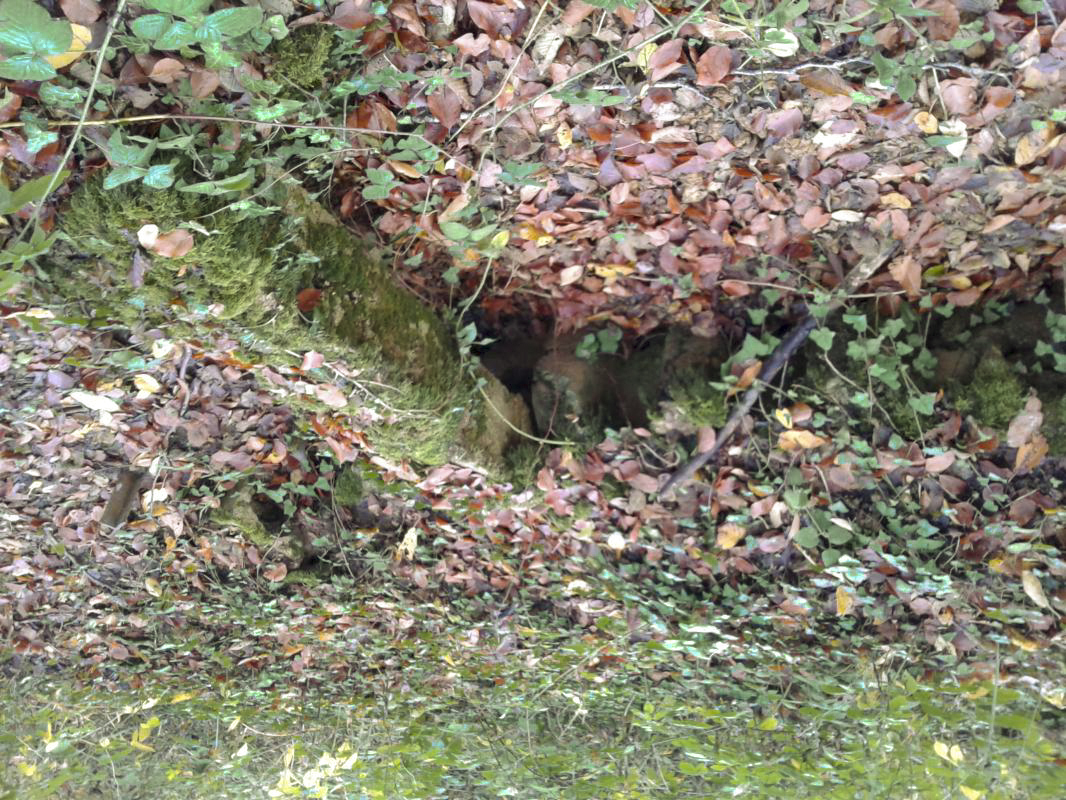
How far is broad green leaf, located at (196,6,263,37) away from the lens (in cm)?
108

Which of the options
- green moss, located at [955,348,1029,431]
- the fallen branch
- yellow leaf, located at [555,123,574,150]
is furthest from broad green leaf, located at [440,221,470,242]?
green moss, located at [955,348,1029,431]

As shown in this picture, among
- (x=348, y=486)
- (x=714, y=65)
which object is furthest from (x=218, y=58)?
(x=348, y=486)

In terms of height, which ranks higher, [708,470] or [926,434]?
[926,434]

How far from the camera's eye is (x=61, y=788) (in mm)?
3346

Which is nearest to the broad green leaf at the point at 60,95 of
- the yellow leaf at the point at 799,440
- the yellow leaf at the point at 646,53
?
the yellow leaf at the point at 646,53

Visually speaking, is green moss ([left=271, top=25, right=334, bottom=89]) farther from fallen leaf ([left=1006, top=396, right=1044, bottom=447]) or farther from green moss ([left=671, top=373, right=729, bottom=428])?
fallen leaf ([left=1006, top=396, right=1044, bottom=447])

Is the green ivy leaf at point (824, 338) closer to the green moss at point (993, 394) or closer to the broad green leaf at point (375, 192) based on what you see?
the green moss at point (993, 394)

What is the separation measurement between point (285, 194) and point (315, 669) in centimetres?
198

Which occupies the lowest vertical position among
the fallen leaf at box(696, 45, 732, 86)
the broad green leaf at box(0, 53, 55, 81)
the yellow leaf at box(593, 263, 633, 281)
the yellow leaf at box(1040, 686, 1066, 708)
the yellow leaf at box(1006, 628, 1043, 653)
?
the yellow leaf at box(1040, 686, 1066, 708)

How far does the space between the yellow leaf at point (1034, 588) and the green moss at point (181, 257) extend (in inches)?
76.4

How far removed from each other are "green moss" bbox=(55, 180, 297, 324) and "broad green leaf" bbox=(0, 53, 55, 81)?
1.19 feet

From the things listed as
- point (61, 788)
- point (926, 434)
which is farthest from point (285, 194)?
point (61, 788)

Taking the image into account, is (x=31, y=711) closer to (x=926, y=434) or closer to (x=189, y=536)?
(x=189, y=536)

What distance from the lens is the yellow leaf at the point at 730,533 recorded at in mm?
2012
